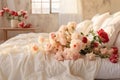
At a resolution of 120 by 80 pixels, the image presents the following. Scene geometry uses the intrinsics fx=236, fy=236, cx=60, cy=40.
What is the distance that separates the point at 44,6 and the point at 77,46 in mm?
3829

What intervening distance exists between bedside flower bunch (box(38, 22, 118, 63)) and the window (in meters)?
3.45

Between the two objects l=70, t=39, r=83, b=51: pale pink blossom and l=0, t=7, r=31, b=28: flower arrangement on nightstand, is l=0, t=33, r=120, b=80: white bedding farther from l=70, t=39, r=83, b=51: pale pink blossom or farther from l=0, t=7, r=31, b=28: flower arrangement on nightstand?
l=0, t=7, r=31, b=28: flower arrangement on nightstand

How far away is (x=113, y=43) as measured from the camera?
8.22 ft

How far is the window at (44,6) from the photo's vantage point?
582cm

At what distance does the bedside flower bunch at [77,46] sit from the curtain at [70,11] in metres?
2.88

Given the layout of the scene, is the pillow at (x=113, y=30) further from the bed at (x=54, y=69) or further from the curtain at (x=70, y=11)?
the curtain at (x=70, y=11)

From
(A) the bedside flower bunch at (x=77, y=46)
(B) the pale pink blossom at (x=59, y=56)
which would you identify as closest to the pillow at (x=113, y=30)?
(A) the bedside flower bunch at (x=77, y=46)

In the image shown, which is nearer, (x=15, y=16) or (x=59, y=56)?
(x=59, y=56)

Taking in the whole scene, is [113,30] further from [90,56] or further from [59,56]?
[59,56]

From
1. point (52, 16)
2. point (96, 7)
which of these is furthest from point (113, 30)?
point (52, 16)

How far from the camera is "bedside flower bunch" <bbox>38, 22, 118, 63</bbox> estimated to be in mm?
2203

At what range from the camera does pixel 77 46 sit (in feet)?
7.22

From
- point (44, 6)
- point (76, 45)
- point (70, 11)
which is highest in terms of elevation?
point (44, 6)

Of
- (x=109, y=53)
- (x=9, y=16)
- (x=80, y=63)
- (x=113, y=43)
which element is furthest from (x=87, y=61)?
(x=9, y=16)
